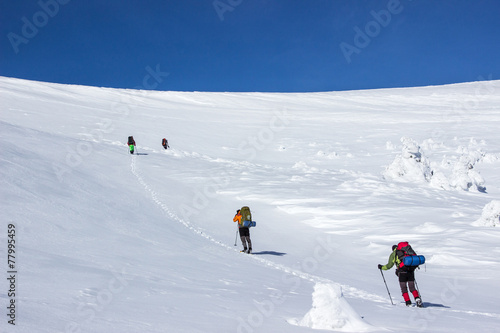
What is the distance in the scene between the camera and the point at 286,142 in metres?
34.8

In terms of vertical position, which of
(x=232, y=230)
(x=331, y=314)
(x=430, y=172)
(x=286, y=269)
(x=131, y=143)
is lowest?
(x=331, y=314)

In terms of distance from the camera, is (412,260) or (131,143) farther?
(131,143)

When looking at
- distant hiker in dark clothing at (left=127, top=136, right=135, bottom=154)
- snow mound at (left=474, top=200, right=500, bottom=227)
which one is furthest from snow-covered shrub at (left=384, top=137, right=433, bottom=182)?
distant hiker in dark clothing at (left=127, top=136, right=135, bottom=154)

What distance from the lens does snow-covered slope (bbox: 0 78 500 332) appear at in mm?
4988

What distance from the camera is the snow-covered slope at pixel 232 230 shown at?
16.4 feet

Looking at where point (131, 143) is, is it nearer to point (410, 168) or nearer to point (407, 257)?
point (410, 168)

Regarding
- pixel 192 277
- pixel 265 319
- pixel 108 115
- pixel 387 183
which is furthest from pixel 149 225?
pixel 108 115

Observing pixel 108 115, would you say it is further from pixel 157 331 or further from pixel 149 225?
pixel 157 331

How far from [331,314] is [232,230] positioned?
8844 mm

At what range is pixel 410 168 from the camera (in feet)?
74.7

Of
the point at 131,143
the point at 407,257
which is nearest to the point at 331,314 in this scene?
the point at 407,257

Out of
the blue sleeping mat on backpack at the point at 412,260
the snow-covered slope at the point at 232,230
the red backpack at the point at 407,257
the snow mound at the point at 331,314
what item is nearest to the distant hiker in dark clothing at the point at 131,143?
the snow-covered slope at the point at 232,230

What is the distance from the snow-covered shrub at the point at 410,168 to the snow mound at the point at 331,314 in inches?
755

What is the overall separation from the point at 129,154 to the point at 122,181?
7.91 m
